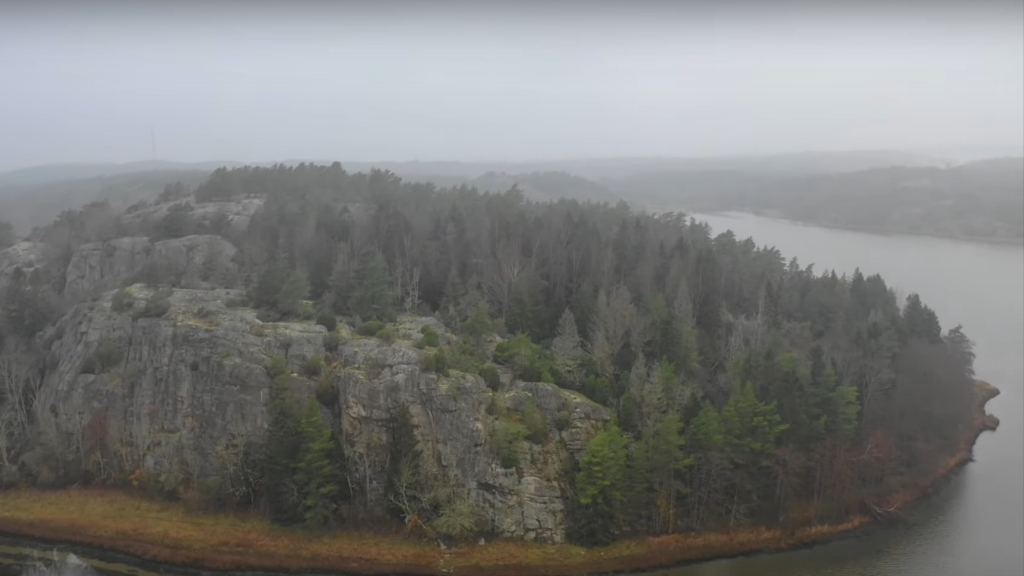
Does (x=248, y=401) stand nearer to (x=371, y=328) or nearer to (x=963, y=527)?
(x=371, y=328)

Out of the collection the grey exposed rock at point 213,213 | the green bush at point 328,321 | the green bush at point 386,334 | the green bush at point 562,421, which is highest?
the grey exposed rock at point 213,213

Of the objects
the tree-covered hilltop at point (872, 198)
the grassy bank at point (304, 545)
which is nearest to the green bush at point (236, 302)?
the grassy bank at point (304, 545)

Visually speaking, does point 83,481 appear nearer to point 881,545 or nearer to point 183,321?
point 183,321

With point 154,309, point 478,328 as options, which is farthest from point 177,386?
point 478,328

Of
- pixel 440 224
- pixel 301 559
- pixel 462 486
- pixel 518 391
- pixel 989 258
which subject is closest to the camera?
pixel 301 559

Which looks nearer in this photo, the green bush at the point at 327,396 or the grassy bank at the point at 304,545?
the grassy bank at the point at 304,545

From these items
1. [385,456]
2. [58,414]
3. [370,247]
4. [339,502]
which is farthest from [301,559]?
[370,247]

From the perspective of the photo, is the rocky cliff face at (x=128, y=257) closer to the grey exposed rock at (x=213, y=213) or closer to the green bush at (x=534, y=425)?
the grey exposed rock at (x=213, y=213)
